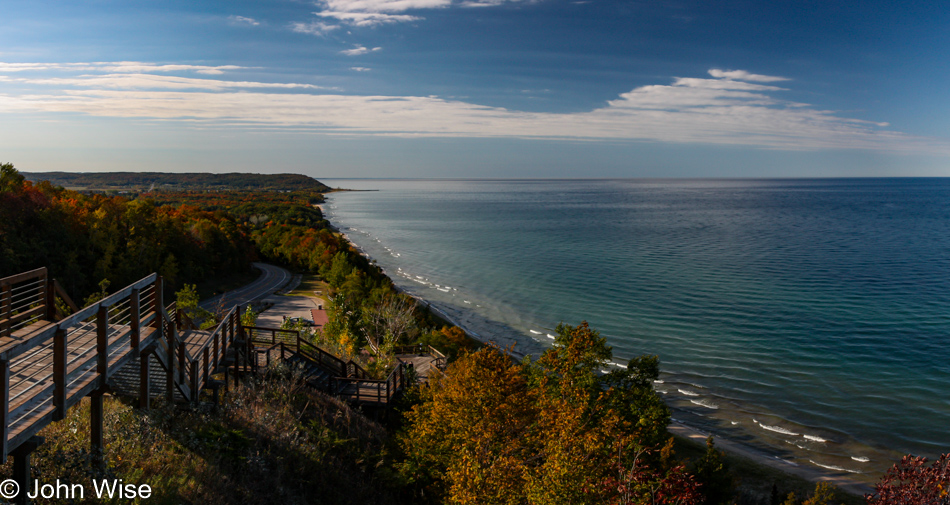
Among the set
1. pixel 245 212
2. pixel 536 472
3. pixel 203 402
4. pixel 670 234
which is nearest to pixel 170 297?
pixel 203 402

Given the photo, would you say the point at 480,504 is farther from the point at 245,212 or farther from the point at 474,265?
the point at 245,212

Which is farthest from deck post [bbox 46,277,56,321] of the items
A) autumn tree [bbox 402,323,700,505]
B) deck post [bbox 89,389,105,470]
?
autumn tree [bbox 402,323,700,505]

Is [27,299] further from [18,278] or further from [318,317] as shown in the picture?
[318,317]

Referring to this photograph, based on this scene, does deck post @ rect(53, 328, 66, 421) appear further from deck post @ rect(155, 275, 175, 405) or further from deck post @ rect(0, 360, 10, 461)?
deck post @ rect(155, 275, 175, 405)

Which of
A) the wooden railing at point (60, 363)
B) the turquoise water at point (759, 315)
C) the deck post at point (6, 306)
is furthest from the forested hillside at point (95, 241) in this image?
the wooden railing at point (60, 363)

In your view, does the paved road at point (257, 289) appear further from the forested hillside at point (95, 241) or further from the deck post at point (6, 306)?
the deck post at point (6, 306)

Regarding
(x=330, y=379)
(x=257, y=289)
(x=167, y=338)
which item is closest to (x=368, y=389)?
(x=330, y=379)
